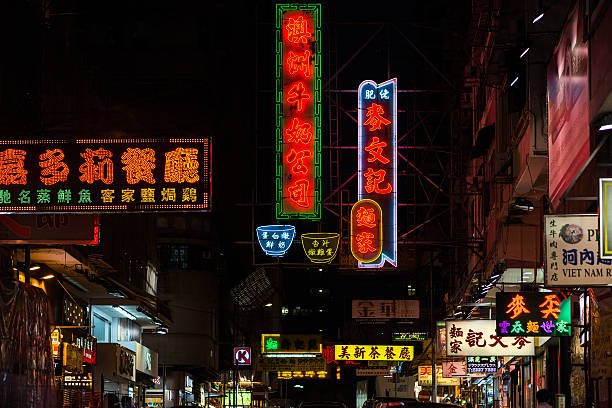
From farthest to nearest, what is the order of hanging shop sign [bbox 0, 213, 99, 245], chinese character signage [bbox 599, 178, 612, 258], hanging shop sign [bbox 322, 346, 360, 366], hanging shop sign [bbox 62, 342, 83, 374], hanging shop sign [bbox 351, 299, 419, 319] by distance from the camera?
hanging shop sign [bbox 322, 346, 360, 366] < hanging shop sign [bbox 351, 299, 419, 319] < hanging shop sign [bbox 62, 342, 83, 374] < hanging shop sign [bbox 0, 213, 99, 245] < chinese character signage [bbox 599, 178, 612, 258]

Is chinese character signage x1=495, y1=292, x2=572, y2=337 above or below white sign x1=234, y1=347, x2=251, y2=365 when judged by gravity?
above

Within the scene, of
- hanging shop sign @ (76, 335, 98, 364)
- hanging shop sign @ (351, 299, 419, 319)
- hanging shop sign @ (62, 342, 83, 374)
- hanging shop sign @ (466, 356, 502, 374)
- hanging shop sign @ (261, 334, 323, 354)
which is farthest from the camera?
hanging shop sign @ (261, 334, 323, 354)

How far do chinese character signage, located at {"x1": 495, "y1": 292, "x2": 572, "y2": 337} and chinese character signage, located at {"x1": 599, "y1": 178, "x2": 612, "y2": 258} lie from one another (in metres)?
8.31

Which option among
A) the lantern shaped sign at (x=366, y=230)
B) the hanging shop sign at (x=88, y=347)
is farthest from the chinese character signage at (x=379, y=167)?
the hanging shop sign at (x=88, y=347)

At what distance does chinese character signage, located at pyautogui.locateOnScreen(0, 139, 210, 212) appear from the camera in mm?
14141

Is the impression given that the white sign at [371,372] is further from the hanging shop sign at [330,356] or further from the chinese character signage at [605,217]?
the chinese character signage at [605,217]

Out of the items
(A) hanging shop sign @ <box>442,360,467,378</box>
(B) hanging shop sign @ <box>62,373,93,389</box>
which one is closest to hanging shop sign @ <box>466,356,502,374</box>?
(A) hanging shop sign @ <box>442,360,467,378</box>

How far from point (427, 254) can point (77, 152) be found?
4929cm

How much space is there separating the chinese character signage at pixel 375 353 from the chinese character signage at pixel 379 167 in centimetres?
2411

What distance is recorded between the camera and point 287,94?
27328 mm

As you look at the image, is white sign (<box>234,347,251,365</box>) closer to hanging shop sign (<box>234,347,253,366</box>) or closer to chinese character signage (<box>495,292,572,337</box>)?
hanging shop sign (<box>234,347,253,366</box>)

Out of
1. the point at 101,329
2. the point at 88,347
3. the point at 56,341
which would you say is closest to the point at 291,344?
the point at 101,329

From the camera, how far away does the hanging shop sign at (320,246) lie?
28233 mm

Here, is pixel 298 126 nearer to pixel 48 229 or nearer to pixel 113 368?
pixel 113 368
